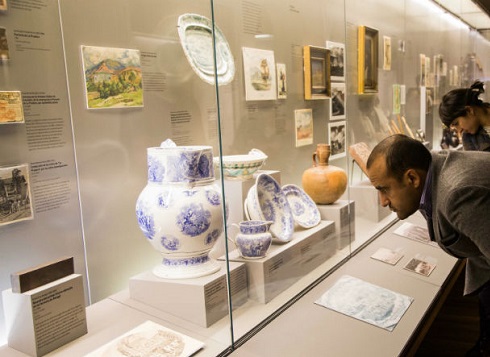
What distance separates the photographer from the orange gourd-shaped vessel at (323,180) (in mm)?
2609

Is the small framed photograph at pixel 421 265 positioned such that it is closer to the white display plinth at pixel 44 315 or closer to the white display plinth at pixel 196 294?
the white display plinth at pixel 196 294

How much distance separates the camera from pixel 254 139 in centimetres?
216

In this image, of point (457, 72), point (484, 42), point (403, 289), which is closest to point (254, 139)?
point (403, 289)

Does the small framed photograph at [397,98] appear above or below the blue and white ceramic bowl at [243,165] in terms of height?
above

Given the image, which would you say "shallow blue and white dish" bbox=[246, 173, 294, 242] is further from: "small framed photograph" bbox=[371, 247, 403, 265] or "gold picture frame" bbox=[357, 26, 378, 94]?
"gold picture frame" bbox=[357, 26, 378, 94]

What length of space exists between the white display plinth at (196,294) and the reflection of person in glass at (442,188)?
0.61 metres

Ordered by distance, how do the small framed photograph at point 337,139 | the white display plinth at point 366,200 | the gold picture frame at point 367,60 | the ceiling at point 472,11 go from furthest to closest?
the ceiling at point 472,11, the gold picture frame at point 367,60, the white display plinth at point 366,200, the small framed photograph at point 337,139

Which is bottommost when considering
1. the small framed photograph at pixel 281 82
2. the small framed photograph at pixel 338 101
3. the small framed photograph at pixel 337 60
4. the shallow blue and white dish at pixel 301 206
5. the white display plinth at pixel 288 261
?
the white display plinth at pixel 288 261

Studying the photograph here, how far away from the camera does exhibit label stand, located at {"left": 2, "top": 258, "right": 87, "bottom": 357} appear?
150 cm

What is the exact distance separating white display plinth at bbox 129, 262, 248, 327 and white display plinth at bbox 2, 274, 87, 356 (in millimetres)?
267

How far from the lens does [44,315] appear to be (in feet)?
5.04

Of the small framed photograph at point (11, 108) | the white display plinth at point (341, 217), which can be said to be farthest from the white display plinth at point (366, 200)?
the small framed photograph at point (11, 108)

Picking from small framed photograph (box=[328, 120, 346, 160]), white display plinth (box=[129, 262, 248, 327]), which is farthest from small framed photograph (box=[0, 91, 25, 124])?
small framed photograph (box=[328, 120, 346, 160])

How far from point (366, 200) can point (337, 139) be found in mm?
516
